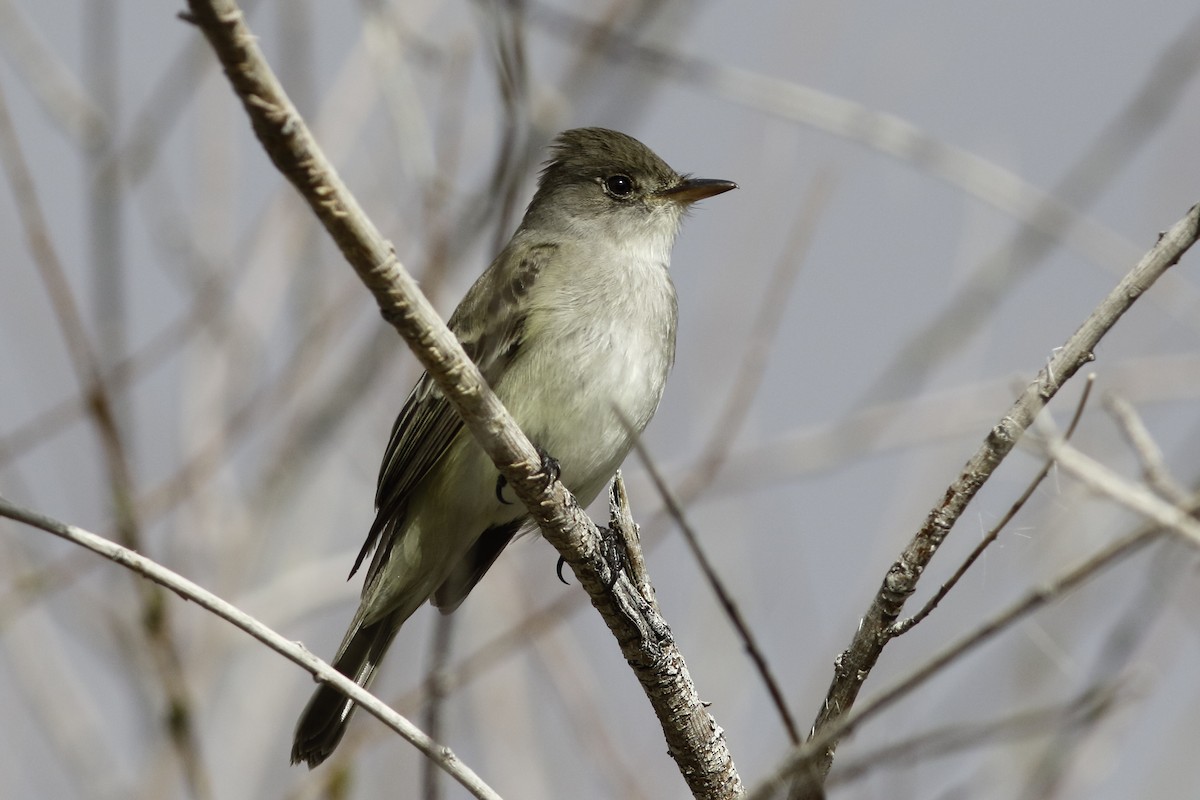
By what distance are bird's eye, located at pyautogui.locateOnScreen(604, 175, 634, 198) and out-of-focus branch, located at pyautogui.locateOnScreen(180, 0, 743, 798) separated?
232 cm

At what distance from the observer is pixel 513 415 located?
4.33 meters

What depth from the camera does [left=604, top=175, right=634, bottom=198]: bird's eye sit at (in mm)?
5312

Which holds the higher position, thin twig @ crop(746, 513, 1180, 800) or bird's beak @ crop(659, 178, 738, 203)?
bird's beak @ crop(659, 178, 738, 203)

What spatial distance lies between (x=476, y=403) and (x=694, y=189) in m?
2.74

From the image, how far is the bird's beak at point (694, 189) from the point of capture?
507cm

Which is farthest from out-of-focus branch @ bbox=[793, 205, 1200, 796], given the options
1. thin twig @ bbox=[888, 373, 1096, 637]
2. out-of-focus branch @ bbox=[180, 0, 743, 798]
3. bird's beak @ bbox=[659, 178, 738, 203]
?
bird's beak @ bbox=[659, 178, 738, 203]

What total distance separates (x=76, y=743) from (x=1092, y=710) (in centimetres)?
345

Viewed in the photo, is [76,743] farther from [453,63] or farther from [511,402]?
[453,63]

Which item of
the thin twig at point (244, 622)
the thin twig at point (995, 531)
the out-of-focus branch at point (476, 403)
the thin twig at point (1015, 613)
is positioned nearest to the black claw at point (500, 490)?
the out-of-focus branch at point (476, 403)

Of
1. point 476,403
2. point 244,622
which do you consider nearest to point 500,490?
point 476,403

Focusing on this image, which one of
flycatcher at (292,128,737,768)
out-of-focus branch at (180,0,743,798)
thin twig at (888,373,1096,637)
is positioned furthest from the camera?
flycatcher at (292,128,737,768)

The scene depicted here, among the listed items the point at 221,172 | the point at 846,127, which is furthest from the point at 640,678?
the point at 221,172

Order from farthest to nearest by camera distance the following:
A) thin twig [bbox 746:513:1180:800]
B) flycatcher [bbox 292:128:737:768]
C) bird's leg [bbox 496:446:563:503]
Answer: flycatcher [bbox 292:128:737:768] < bird's leg [bbox 496:446:563:503] < thin twig [bbox 746:513:1180:800]

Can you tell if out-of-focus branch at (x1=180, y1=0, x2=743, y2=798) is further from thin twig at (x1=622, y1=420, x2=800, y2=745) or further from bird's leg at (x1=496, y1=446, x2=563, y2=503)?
thin twig at (x1=622, y1=420, x2=800, y2=745)
